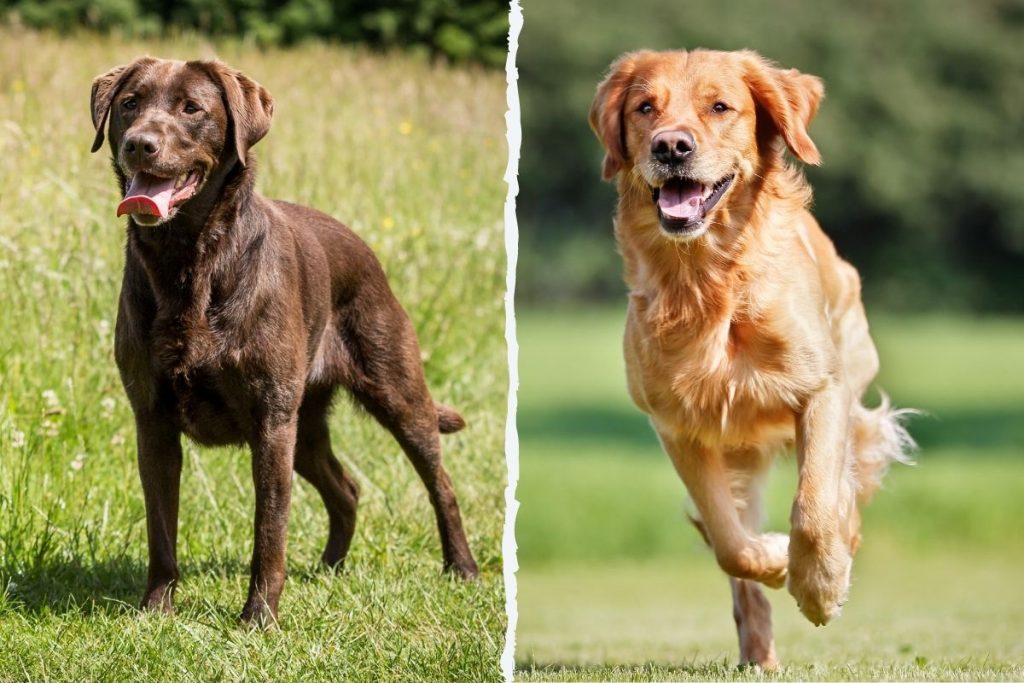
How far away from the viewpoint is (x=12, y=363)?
4.79 metres

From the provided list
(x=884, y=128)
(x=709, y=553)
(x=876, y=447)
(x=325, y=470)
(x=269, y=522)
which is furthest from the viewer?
(x=884, y=128)

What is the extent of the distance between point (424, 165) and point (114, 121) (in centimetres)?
124

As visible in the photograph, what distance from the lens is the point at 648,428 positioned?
25.4 metres

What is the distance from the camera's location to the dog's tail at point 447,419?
501 cm

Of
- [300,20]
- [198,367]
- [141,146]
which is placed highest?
[300,20]

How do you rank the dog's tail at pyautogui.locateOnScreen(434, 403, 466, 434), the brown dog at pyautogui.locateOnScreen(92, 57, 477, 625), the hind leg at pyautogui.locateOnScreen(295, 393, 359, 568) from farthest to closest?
the dog's tail at pyautogui.locateOnScreen(434, 403, 466, 434), the hind leg at pyautogui.locateOnScreen(295, 393, 359, 568), the brown dog at pyautogui.locateOnScreen(92, 57, 477, 625)

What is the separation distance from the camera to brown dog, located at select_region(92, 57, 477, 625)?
13.4 ft

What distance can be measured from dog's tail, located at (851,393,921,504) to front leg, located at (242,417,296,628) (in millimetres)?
2143

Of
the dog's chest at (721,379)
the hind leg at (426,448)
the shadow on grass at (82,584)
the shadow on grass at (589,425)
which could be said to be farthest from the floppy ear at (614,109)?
the shadow on grass at (589,425)

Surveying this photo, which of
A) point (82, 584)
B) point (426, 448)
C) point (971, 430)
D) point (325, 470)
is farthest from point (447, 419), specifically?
point (971, 430)

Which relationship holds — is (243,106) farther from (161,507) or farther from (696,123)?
(696,123)

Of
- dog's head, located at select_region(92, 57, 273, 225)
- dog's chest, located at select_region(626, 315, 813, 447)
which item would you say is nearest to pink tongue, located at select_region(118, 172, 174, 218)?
dog's head, located at select_region(92, 57, 273, 225)

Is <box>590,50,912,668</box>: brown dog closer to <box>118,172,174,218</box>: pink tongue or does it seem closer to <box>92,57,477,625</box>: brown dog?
<box>92,57,477,625</box>: brown dog

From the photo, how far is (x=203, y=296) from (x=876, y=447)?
2.54 meters
